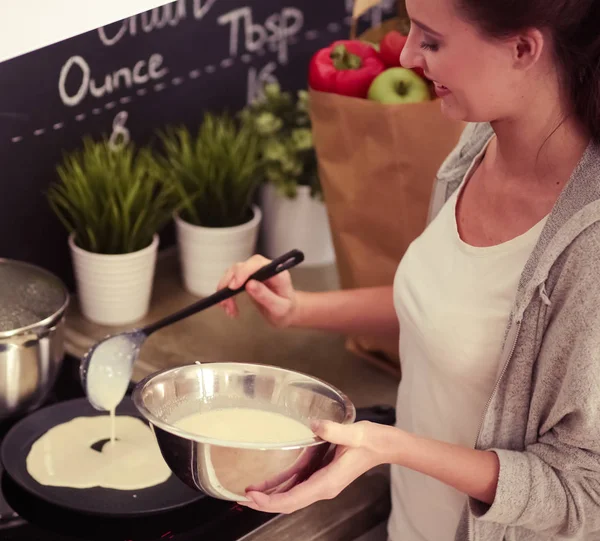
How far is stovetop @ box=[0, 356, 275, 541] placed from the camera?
3.39ft

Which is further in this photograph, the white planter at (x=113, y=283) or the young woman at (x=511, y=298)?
the white planter at (x=113, y=283)

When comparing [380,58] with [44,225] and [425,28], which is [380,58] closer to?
[425,28]

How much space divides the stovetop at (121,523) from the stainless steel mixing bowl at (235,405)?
0.48 feet

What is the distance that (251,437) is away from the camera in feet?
3.12

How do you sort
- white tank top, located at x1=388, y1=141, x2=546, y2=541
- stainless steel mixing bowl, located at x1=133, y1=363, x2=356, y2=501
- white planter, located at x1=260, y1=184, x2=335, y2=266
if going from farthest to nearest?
white planter, located at x1=260, y1=184, x2=335, y2=266, white tank top, located at x1=388, y1=141, x2=546, y2=541, stainless steel mixing bowl, located at x1=133, y1=363, x2=356, y2=501

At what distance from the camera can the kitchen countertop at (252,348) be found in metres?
Result: 1.31

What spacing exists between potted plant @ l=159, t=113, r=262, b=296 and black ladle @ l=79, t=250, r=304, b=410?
1.01 ft

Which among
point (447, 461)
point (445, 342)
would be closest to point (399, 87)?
point (445, 342)

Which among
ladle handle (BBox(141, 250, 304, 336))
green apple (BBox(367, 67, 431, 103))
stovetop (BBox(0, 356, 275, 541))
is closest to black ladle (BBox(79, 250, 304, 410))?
ladle handle (BBox(141, 250, 304, 336))

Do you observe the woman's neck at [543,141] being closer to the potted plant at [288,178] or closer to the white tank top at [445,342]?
the white tank top at [445,342]

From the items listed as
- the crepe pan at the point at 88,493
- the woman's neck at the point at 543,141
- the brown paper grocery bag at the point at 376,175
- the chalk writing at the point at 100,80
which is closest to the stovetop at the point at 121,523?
the crepe pan at the point at 88,493

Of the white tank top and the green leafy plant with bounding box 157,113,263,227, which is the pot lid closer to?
the green leafy plant with bounding box 157,113,263,227

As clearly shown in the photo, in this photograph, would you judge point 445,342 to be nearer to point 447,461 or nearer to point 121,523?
point 447,461

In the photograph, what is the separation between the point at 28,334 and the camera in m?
1.12
